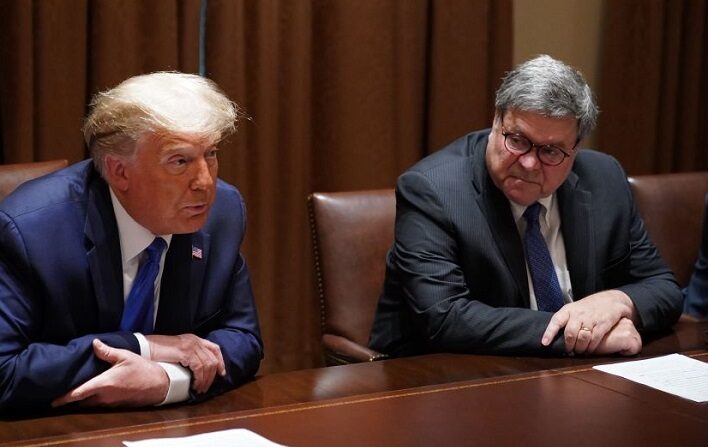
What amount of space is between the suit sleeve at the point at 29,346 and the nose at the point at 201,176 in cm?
36

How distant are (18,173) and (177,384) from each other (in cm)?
82

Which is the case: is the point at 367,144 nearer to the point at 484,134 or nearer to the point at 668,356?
the point at 484,134

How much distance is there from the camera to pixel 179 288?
98.7 inches

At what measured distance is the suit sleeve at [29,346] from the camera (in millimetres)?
2184

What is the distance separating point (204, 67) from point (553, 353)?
6.34ft

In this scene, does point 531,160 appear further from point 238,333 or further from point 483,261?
point 238,333

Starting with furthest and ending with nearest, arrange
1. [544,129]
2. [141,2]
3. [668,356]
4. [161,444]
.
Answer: [141,2] < [544,129] < [668,356] < [161,444]

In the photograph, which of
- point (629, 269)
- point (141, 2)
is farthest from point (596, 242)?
point (141, 2)

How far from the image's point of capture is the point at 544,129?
294cm

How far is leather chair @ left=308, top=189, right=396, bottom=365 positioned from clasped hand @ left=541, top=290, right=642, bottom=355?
593 mm

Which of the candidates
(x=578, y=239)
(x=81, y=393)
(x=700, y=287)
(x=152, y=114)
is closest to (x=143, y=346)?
(x=81, y=393)

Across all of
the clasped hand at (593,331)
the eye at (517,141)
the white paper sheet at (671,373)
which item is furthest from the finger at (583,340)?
the eye at (517,141)

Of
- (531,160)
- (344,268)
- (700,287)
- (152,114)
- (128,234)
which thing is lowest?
(700,287)

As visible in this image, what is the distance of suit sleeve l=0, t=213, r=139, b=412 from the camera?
2.18 metres
